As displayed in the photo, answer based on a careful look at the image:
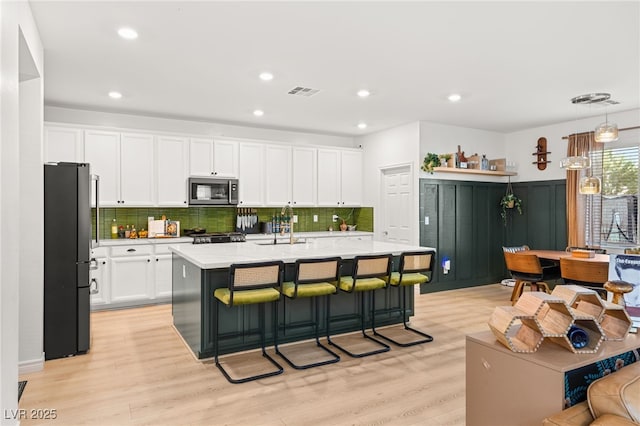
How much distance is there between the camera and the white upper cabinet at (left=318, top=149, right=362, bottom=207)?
7531 mm

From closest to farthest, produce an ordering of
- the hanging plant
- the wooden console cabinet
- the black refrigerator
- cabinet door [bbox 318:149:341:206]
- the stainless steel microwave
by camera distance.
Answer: the wooden console cabinet
the black refrigerator
the stainless steel microwave
the hanging plant
cabinet door [bbox 318:149:341:206]

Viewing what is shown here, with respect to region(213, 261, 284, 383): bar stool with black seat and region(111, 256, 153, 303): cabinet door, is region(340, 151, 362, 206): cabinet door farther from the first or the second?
region(213, 261, 284, 383): bar stool with black seat

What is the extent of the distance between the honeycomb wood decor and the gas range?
512 centimetres

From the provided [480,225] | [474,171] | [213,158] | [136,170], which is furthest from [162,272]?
[480,225]

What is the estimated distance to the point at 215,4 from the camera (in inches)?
116

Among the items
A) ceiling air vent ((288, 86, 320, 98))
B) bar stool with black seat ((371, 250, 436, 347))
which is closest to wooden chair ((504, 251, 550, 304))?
bar stool with black seat ((371, 250, 436, 347))

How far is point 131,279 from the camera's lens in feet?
18.6

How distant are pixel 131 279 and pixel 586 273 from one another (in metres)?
5.68

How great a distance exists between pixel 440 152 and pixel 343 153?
1.80 meters

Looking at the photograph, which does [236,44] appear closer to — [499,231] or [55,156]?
[55,156]

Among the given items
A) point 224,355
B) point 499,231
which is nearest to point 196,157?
point 224,355

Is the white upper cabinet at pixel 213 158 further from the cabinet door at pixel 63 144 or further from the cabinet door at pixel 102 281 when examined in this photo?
the cabinet door at pixel 102 281

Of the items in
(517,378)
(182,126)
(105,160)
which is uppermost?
(182,126)

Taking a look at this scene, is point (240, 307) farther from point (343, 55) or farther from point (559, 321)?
point (559, 321)
